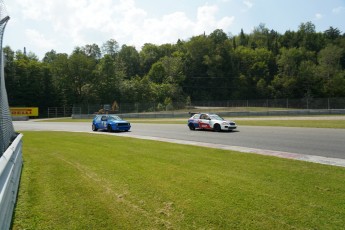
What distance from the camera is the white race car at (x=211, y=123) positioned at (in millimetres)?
22833

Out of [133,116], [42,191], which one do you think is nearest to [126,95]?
[133,116]

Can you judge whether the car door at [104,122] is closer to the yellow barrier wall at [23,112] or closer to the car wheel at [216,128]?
the car wheel at [216,128]

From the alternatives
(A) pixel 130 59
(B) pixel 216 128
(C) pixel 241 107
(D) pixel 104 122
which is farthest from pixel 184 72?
(B) pixel 216 128

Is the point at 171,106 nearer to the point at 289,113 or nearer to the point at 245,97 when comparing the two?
the point at 289,113

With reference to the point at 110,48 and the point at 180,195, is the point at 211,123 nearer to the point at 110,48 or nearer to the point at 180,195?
the point at 180,195

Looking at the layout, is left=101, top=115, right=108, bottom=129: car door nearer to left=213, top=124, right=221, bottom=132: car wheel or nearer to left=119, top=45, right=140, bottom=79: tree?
left=213, top=124, right=221, bottom=132: car wheel

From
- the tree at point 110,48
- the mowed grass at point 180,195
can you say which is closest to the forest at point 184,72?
the tree at point 110,48

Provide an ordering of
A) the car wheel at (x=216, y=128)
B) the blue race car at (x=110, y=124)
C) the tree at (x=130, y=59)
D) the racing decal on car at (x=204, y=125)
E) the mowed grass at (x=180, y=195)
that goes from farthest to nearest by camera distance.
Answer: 1. the tree at (x=130, y=59)
2. the blue race car at (x=110, y=124)
3. the racing decal on car at (x=204, y=125)
4. the car wheel at (x=216, y=128)
5. the mowed grass at (x=180, y=195)

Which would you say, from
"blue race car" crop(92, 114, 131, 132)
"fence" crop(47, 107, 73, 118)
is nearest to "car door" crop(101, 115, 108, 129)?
"blue race car" crop(92, 114, 131, 132)

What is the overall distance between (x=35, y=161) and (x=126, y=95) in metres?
72.5

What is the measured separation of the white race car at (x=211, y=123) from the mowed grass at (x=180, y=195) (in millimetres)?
12839

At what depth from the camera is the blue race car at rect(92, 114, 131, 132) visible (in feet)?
84.3

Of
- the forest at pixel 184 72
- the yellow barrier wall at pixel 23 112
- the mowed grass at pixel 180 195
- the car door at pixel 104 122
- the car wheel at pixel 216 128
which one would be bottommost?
the mowed grass at pixel 180 195

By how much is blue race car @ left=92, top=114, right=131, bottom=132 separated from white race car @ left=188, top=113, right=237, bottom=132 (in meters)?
5.06
